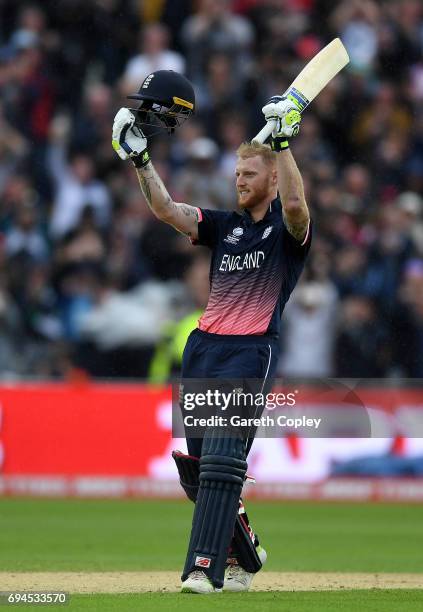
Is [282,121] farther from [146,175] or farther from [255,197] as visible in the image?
[146,175]

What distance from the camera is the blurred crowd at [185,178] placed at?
50.1ft

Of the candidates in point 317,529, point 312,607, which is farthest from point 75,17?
point 312,607

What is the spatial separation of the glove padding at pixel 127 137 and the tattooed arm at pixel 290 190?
79cm

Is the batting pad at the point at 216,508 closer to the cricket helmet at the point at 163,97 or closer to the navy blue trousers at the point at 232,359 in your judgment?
the navy blue trousers at the point at 232,359

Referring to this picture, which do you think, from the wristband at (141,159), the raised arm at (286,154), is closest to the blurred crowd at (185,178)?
the wristband at (141,159)

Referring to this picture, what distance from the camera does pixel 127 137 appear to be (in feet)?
25.0

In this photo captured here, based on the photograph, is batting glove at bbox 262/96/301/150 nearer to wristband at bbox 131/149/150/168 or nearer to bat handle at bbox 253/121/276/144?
bat handle at bbox 253/121/276/144

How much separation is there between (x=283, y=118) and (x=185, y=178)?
8775mm

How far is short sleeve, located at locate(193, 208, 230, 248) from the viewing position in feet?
26.1

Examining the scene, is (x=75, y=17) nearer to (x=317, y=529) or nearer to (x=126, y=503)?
(x=126, y=503)

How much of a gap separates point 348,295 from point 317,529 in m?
3.67

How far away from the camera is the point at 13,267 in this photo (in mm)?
15750

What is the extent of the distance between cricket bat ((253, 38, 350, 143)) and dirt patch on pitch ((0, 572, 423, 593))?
8.81 feet

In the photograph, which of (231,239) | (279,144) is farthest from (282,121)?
(231,239)
